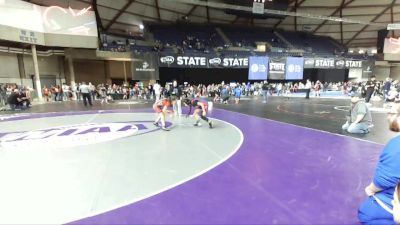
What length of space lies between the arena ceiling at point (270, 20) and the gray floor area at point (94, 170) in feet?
71.8

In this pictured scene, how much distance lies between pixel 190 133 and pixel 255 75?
21.1 meters

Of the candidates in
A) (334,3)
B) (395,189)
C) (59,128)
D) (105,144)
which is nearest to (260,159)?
(395,189)

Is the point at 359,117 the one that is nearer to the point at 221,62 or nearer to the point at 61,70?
the point at 221,62

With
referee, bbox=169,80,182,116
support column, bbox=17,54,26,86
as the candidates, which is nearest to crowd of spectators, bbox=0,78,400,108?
support column, bbox=17,54,26,86

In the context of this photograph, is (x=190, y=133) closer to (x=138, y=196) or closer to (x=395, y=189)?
(x=138, y=196)

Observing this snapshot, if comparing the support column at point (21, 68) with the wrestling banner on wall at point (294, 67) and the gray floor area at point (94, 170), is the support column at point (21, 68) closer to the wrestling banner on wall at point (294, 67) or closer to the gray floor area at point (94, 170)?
the gray floor area at point (94, 170)

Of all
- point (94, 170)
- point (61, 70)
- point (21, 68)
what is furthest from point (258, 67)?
point (94, 170)

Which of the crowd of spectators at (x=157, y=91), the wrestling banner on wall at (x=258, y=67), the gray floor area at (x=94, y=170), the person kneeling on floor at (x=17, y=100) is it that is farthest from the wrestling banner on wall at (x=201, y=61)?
the gray floor area at (x=94, y=170)

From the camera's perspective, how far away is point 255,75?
1073 inches

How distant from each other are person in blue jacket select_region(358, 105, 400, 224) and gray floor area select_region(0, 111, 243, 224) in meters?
2.55

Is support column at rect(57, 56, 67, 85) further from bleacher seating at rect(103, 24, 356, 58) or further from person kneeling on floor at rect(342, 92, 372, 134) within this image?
person kneeling on floor at rect(342, 92, 372, 134)

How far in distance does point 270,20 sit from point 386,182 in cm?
3915

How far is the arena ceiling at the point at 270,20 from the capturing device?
28141 mm

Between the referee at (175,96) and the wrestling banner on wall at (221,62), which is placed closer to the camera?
the referee at (175,96)
